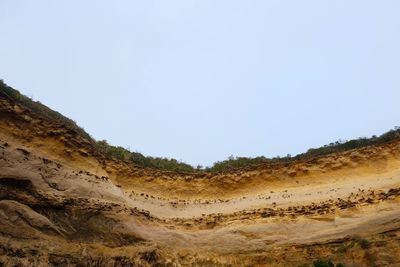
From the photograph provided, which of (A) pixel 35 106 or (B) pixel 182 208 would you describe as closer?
(B) pixel 182 208

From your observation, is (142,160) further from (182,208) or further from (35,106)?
(35,106)

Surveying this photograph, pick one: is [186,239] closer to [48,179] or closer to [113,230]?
[113,230]

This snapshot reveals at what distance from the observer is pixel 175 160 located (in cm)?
2223

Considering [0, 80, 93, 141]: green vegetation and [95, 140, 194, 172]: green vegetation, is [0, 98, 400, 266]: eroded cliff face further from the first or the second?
[95, 140, 194, 172]: green vegetation

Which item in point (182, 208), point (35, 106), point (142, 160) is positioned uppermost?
point (35, 106)

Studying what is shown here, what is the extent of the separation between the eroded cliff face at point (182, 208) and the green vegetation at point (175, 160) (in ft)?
2.82

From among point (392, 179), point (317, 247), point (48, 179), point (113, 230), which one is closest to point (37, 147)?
point (48, 179)

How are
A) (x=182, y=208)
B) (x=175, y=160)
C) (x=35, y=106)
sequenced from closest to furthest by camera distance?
(x=182, y=208) → (x=35, y=106) → (x=175, y=160)

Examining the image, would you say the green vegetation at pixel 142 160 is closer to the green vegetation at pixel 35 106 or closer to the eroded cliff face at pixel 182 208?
the green vegetation at pixel 35 106

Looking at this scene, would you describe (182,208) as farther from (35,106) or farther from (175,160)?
(35,106)

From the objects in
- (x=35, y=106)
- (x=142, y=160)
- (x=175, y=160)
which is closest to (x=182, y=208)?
(x=142, y=160)

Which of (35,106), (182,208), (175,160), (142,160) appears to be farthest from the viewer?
(175,160)

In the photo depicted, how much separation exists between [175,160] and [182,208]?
159 inches

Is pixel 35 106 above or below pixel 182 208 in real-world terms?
above
